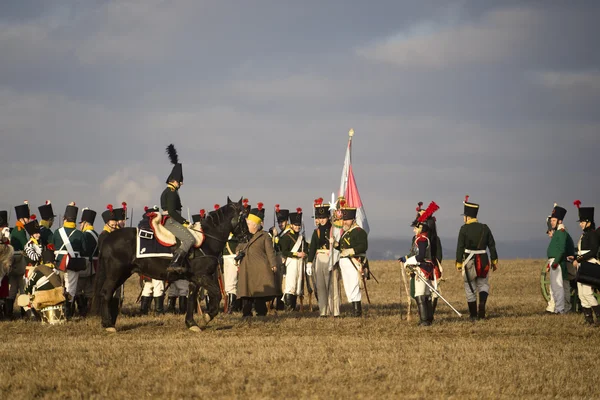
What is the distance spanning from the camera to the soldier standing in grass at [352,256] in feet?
56.4

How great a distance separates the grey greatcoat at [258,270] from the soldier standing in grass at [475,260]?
402cm

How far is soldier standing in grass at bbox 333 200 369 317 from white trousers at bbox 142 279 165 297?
4410 millimetres

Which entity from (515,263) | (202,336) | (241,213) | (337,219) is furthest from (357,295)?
(515,263)

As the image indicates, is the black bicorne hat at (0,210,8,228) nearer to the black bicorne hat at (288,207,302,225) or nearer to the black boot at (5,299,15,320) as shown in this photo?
the black boot at (5,299,15,320)

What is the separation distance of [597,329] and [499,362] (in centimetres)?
467

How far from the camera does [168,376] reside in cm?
922

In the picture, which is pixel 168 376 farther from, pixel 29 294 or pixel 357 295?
pixel 357 295

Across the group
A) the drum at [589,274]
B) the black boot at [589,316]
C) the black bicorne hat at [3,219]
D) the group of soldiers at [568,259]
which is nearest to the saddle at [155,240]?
the black bicorne hat at [3,219]

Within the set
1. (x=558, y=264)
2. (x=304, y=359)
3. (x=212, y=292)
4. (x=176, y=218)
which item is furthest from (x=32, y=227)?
(x=558, y=264)

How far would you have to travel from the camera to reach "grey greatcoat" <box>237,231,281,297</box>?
16.2 meters

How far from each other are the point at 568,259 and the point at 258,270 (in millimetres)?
6599

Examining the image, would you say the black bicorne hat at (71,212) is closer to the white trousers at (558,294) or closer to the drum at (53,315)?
the drum at (53,315)

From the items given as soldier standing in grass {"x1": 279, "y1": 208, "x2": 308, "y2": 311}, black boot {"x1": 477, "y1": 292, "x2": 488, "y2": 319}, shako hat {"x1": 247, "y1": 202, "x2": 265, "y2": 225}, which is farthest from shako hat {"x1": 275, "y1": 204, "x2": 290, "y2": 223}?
black boot {"x1": 477, "y1": 292, "x2": 488, "y2": 319}

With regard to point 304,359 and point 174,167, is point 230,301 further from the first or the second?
point 304,359
